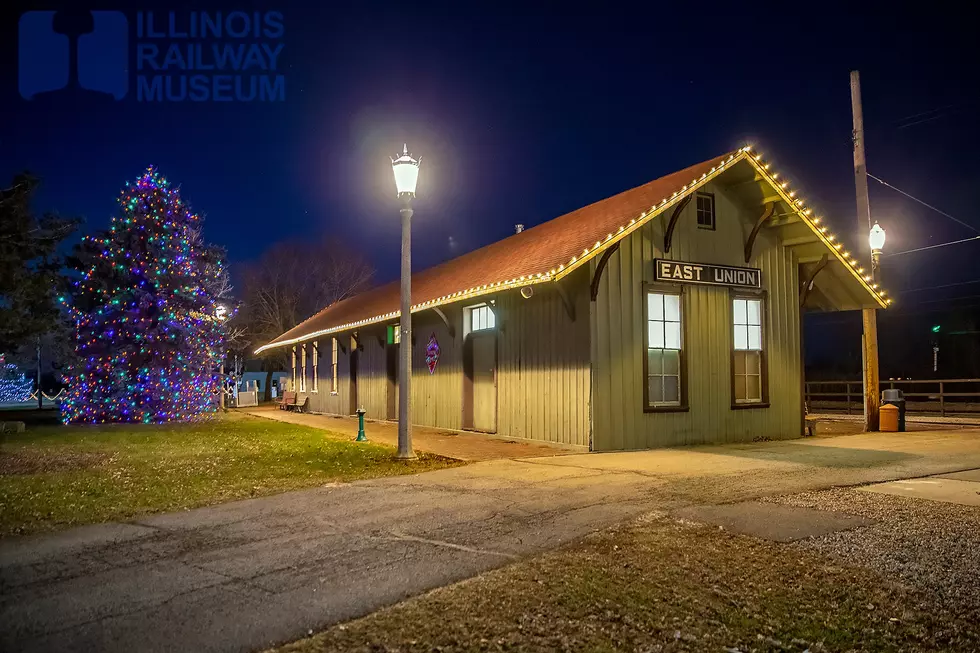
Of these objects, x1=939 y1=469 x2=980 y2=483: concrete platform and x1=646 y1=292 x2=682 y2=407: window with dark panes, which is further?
x1=646 y1=292 x2=682 y2=407: window with dark panes

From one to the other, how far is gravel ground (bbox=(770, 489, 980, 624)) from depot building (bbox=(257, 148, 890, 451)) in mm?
5440

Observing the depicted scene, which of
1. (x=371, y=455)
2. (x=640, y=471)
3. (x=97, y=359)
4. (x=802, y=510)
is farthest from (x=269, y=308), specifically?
(x=802, y=510)

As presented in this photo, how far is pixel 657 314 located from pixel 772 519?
7.36 meters

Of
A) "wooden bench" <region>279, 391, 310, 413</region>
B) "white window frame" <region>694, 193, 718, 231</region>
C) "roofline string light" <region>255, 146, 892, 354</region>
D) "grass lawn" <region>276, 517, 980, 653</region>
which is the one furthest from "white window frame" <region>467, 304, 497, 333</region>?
"wooden bench" <region>279, 391, 310, 413</region>

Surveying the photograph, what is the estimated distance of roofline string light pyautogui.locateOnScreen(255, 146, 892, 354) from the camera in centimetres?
1246

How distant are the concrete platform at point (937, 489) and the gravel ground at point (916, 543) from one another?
33 centimetres

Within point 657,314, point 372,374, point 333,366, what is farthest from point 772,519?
point 333,366

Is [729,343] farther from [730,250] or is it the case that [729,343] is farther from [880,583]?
[880,583]

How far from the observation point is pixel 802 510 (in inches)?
296

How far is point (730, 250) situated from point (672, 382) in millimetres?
3002

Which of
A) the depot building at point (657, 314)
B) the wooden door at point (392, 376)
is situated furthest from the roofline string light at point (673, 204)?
the wooden door at point (392, 376)

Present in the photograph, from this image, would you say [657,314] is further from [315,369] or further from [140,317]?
[315,369]

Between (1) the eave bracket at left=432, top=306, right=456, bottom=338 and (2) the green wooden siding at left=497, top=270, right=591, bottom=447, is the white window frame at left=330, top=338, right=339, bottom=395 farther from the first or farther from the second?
(2) the green wooden siding at left=497, top=270, right=591, bottom=447

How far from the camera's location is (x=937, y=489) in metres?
8.88
